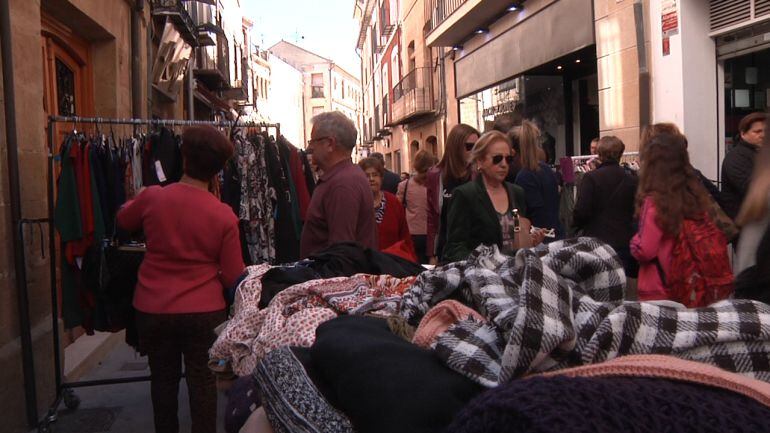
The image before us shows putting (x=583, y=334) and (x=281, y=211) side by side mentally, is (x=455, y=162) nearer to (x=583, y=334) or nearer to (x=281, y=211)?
(x=281, y=211)

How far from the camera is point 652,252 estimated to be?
3.81 m

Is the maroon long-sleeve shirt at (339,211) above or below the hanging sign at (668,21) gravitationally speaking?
below

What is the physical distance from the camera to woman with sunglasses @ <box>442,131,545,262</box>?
3.61m

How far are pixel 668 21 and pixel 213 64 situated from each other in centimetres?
1294

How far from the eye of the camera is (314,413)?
1181 mm

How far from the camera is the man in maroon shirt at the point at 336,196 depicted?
3.33m

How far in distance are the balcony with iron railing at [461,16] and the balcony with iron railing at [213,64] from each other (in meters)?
5.59

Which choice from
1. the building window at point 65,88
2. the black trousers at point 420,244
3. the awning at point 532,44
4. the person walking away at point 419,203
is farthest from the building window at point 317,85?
the black trousers at point 420,244

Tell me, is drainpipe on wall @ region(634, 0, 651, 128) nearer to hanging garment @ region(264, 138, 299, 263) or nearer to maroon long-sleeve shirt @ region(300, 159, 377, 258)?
hanging garment @ region(264, 138, 299, 263)

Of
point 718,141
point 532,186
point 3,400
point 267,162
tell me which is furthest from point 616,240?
point 718,141

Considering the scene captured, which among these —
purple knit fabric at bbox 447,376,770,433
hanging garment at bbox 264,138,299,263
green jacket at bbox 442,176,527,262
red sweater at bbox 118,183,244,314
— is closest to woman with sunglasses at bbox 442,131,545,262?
green jacket at bbox 442,176,527,262

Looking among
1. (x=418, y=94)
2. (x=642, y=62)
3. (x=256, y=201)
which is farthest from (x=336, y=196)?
(x=418, y=94)

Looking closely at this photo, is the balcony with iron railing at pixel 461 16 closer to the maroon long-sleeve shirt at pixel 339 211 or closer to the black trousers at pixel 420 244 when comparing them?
the black trousers at pixel 420 244

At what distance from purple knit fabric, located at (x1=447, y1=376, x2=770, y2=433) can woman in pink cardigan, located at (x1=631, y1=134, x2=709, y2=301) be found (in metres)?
3.11
